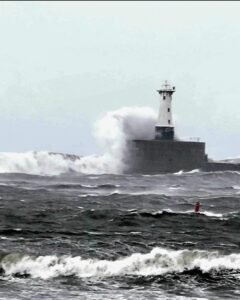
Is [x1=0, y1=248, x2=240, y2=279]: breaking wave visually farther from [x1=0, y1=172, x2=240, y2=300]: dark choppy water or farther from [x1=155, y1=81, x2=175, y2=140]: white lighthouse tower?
[x1=155, y1=81, x2=175, y2=140]: white lighthouse tower

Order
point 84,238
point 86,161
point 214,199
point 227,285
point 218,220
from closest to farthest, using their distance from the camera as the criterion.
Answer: point 227,285
point 84,238
point 218,220
point 214,199
point 86,161

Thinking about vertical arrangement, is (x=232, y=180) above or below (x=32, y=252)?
above

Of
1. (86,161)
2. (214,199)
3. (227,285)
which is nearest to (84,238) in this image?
Answer: (227,285)

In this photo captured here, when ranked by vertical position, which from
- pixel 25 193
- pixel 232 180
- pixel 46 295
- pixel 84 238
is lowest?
pixel 46 295

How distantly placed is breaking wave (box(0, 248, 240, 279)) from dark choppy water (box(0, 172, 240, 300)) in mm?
26

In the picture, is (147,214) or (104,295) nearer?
(104,295)

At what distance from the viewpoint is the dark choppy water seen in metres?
16.9

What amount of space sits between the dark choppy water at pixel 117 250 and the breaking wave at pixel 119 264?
3cm

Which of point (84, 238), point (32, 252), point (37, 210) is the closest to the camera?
point (32, 252)

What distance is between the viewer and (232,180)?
2445 inches

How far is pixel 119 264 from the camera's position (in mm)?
19000

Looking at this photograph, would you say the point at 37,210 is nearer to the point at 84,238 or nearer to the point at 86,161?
the point at 84,238

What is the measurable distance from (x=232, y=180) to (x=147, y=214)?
109 feet

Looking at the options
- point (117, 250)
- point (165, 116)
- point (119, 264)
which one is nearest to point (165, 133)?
point (165, 116)
